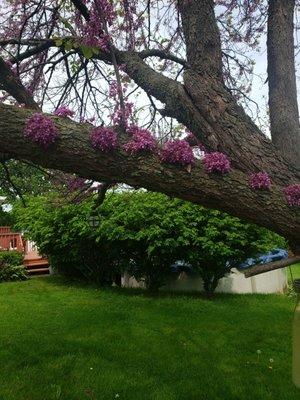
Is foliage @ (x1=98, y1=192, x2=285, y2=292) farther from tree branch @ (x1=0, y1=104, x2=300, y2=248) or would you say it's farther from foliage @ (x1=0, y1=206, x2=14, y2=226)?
foliage @ (x1=0, y1=206, x2=14, y2=226)

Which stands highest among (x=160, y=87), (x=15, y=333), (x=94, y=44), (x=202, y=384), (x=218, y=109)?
(x=94, y=44)

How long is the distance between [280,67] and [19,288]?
9.12 m

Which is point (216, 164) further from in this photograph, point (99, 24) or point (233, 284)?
point (233, 284)

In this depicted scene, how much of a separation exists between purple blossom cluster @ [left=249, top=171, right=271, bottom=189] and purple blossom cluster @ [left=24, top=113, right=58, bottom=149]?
128 centimetres

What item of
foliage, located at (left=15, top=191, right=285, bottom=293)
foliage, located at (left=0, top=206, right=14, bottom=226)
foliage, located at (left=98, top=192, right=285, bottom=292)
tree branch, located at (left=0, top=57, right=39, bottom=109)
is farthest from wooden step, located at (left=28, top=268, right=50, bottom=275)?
tree branch, located at (left=0, top=57, right=39, bottom=109)

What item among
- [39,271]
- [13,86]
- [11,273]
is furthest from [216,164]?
[39,271]

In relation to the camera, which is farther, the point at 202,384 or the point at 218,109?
the point at 202,384

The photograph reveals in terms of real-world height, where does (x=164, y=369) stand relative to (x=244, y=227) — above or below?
below

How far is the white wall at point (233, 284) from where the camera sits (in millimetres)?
10844

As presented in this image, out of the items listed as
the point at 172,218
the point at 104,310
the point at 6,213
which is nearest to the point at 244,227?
the point at 172,218

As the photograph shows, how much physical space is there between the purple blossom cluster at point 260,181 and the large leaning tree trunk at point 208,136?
0.11 ft

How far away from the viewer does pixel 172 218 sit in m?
9.52

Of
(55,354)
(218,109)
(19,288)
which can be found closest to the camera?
(218,109)

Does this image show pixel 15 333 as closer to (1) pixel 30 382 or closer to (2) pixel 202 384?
(1) pixel 30 382
